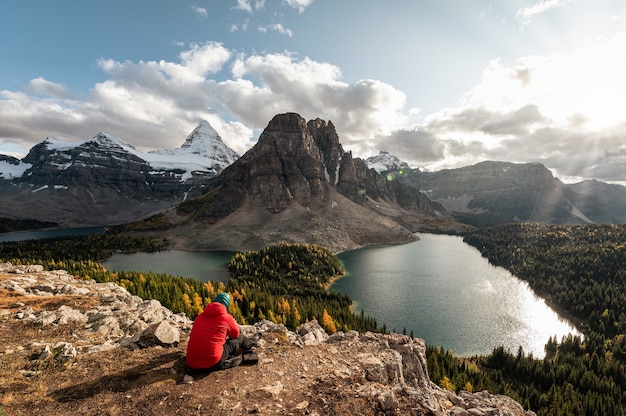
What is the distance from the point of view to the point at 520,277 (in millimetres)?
120750

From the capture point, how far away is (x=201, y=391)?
40.3ft

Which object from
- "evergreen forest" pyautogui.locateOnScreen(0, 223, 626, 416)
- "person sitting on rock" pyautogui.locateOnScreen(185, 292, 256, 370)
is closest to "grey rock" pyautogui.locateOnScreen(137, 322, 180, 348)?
"person sitting on rock" pyautogui.locateOnScreen(185, 292, 256, 370)

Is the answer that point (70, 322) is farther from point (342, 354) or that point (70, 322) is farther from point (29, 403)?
point (342, 354)

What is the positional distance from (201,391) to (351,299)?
73906mm

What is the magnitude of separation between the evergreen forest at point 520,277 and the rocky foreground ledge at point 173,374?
27919 millimetres

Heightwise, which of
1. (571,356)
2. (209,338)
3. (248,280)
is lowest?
(248,280)

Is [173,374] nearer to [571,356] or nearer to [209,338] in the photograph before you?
[209,338]

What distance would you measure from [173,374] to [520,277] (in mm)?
143641

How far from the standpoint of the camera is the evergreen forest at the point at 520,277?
43.9 meters

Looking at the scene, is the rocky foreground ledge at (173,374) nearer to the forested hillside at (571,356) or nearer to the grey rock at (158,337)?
the grey rock at (158,337)

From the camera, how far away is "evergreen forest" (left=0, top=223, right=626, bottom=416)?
144 ft

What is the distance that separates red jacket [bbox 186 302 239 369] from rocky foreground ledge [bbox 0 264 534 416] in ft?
2.37

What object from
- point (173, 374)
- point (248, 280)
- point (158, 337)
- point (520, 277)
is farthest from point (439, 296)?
point (173, 374)

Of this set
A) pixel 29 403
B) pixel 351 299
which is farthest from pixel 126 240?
pixel 29 403
